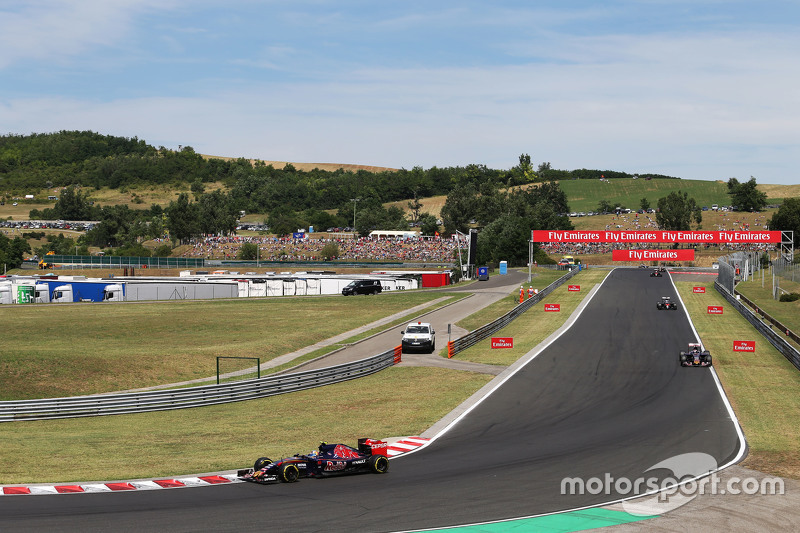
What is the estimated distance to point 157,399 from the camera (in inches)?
1286

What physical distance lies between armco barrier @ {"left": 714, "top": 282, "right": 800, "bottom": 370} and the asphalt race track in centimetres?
517

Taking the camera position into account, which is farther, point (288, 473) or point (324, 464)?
point (324, 464)

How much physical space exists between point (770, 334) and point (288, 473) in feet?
130

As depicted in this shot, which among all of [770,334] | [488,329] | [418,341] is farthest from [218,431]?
[770,334]

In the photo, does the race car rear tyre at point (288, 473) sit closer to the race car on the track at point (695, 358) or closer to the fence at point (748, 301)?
the race car on the track at point (695, 358)

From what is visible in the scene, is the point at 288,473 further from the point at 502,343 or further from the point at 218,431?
the point at 502,343

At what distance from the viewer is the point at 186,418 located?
101ft

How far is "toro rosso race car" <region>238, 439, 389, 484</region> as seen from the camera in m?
19.7

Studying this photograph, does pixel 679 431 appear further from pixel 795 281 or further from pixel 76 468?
pixel 795 281

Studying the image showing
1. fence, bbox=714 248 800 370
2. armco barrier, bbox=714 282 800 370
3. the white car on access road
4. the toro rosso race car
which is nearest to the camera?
the toro rosso race car

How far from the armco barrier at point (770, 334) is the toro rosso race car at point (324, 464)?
92.1ft

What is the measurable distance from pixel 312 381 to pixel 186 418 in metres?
7.93

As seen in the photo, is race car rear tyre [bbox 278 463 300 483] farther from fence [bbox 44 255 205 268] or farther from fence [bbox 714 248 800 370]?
fence [bbox 44 255 205 268]

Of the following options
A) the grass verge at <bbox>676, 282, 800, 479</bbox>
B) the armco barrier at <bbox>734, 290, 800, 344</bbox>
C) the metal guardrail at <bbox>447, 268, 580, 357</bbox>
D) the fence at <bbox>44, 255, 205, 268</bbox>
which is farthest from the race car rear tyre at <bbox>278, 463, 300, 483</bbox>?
the fence at <bbox>44, 255, 205, 268</bbox>
